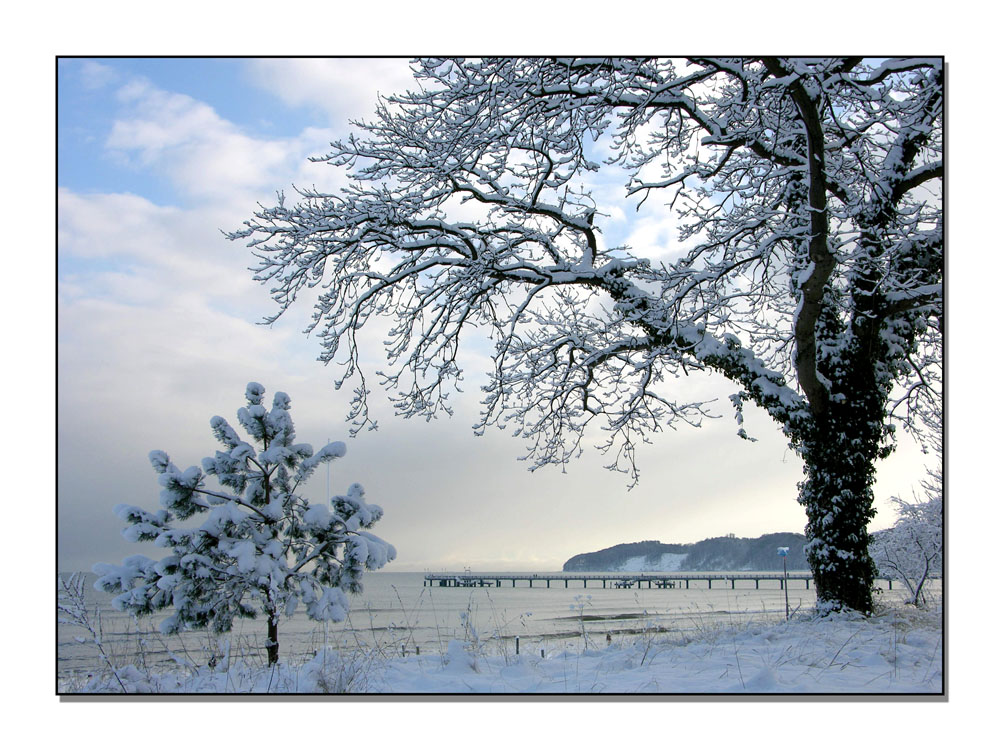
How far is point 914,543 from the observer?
12531 mm

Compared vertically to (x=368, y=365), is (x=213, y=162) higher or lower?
higher

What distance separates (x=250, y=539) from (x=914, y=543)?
11.3 m

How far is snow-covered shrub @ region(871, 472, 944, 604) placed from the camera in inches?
442

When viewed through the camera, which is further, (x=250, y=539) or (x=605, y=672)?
(x=250, y=539)

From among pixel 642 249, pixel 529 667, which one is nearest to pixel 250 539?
pixel 529 667

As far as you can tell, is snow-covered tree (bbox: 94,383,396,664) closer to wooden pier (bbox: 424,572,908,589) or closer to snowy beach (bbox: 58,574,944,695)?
snowy beach (bbox: 58,574,944,695)

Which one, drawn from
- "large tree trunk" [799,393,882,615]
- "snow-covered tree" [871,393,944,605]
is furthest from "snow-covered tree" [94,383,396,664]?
"snow-covered tree" [871,393,944,605]

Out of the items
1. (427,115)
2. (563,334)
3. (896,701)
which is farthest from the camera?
(563,334)

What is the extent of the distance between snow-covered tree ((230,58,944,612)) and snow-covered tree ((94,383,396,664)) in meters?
1.34

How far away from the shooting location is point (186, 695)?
503cm

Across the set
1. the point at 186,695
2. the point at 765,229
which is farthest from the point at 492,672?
the point at 765,229

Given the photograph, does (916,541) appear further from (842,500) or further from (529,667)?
(529,667)

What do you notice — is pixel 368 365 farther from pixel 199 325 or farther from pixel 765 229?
pixel 765 229
